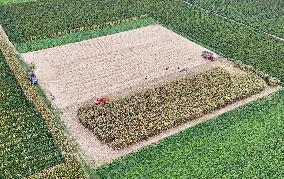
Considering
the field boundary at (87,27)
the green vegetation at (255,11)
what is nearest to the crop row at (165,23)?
the field boundary at (87,27)

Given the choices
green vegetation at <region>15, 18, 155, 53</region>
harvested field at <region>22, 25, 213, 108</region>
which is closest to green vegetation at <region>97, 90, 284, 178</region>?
harvested field at <region>22, 25, 213, 108</region>

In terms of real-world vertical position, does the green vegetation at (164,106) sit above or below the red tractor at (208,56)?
below

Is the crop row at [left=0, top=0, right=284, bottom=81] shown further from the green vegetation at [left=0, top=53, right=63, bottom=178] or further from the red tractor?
the green vegetation at [left=0, top=53, right=63, bottom=178]

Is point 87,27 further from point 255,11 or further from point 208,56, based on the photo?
point 255,11

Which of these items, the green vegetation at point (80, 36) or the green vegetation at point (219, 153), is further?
the green vegetation at point (80, 36)

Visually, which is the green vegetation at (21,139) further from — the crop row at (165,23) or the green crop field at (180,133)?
the crop row at (165,23)
